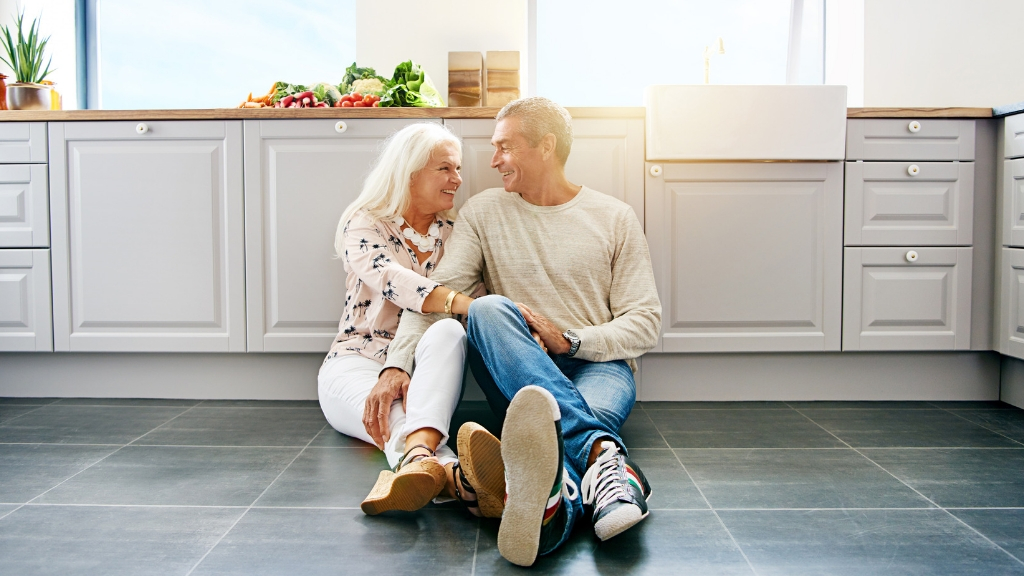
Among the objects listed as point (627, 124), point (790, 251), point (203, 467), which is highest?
point (627, 124)

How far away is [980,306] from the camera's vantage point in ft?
7.30

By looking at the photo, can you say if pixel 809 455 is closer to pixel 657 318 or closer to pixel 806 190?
pixel 657 318

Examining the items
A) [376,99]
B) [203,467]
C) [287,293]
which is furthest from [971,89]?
[203,467]

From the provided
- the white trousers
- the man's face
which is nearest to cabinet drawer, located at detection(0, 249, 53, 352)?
the white trousers

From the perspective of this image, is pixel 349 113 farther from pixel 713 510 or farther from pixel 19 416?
pixel 713 510

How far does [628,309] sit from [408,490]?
764 mm

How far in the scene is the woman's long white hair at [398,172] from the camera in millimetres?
1880

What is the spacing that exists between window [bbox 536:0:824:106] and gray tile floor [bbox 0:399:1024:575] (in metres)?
1.73

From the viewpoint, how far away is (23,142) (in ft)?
7.29

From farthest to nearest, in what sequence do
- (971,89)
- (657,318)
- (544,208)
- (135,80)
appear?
(135,80), (971,89), (544,208), (657,318)

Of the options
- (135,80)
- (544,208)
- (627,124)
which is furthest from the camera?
(135,80)

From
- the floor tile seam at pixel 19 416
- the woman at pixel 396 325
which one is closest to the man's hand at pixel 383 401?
the woman at pixel 396 325

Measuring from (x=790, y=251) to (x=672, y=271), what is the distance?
364 millimetres

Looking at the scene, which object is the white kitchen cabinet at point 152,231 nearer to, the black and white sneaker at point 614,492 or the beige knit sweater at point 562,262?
the beige knit sweater at point 562,262
